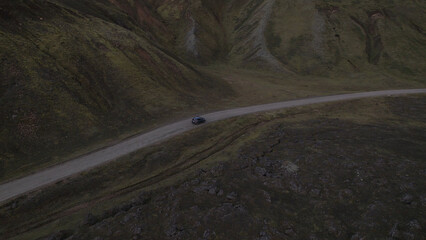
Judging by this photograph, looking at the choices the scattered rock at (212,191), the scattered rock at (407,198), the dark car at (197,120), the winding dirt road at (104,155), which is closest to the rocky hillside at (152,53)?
the winding dirt road at (104,155)

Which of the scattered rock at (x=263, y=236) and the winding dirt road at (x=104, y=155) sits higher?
the winding dirt road at (x=104, y=155)

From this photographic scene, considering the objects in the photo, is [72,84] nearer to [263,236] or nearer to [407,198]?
[263,236]

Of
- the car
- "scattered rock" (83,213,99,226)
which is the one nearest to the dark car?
the car

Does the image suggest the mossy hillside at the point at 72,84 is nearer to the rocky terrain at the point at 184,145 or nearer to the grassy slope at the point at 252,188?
the rocky terrain at the point at 184,145

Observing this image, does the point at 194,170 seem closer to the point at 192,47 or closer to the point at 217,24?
the point at 192,47

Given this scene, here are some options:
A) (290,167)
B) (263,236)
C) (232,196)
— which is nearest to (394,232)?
(263,236)

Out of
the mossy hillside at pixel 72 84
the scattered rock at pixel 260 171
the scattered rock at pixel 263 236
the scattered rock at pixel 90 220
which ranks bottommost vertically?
the scattered rock at pixel 260 171
